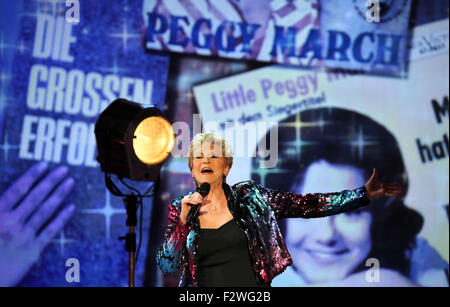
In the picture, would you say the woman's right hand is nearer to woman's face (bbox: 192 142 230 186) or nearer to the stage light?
woman's face (bbox: 192 142 230 186)

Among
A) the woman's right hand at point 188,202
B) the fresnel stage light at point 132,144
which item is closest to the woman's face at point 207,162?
the woman's right hand at point 188,202

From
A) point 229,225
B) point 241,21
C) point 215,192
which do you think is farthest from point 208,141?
point 241,21

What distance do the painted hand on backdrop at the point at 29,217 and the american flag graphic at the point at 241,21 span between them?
110cm

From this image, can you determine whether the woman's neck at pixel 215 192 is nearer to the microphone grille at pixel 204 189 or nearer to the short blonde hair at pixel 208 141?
the short blonde hair at pixel 208 141

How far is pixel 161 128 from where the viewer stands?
301 centimetres

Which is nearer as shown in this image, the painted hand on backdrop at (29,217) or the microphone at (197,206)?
the microphone at (197,206)

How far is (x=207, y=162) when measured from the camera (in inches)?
93.3

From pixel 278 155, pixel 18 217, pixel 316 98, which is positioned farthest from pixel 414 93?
pixel 18 217

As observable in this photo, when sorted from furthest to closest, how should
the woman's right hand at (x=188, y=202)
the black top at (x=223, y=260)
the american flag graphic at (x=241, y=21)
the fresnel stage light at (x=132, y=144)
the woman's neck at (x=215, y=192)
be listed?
the american flag graphic at (x=241, y=21)
the fresnel stage light at (x=132, y=144)
the woman's neck at (x=215, y=192)
the black top at (x=223, y=260)
the woman's right hand at (x=188, y=202)

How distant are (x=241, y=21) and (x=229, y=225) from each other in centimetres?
210

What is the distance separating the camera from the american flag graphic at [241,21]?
13.4 ft

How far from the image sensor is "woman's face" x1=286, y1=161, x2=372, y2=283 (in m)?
4.11

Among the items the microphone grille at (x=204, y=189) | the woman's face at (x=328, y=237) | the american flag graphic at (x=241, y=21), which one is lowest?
the woman's face at (x=328, y=237)

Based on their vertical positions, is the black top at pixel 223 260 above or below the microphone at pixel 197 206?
A: below
